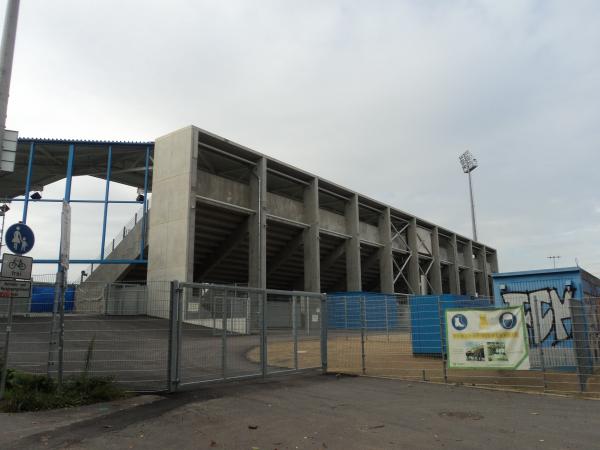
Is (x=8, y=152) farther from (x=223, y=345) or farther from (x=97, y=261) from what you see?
(x=97, y=261)

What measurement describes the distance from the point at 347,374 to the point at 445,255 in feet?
143

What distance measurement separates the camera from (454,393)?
9.21 m

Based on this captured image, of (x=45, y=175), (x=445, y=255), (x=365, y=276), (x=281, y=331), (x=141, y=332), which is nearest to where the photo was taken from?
(x=141, y=332)

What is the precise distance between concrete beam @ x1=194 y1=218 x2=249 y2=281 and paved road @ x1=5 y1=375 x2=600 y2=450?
20815 millimetres

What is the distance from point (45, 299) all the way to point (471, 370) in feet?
32.1

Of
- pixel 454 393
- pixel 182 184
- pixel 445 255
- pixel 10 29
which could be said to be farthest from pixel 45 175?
pixel 445 255

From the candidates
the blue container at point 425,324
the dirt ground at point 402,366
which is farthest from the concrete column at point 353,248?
the blue container at point 425,324

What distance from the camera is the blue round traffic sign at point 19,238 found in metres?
7.94

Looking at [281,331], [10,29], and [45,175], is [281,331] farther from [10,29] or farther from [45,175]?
[45,175]

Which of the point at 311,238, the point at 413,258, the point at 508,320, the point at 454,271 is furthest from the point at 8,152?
the point at 454,271

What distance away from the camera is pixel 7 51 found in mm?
8945

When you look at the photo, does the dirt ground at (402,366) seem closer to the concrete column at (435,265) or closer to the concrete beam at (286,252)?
the concrete beam at (286,252)

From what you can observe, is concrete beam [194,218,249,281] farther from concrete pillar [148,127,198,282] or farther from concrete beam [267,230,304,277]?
concrete pillar [148,127,198,282]

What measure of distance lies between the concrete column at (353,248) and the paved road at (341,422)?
26.5 m
